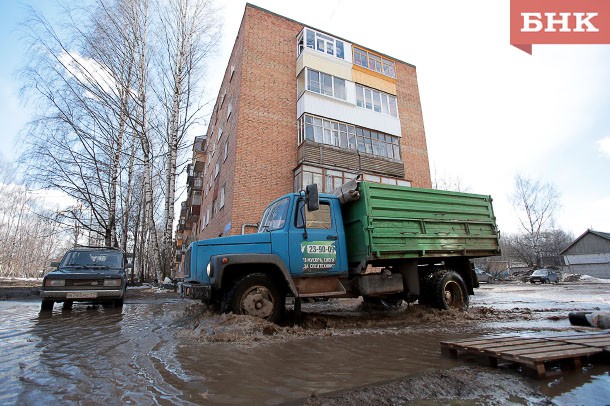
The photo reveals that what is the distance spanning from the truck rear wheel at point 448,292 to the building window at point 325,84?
13468 millimetres

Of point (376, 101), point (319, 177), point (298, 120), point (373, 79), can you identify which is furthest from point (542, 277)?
point (298, 120)

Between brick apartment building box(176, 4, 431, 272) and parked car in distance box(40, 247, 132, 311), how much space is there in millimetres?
5939

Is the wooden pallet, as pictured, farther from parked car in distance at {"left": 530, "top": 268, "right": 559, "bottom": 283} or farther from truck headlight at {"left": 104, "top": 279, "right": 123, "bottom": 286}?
parked car in distance at {"left": 530, "top": 268, "right": 559, "bottom": 283}

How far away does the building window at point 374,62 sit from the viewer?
20.4 m

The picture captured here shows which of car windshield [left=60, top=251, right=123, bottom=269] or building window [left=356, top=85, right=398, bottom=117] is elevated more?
building window [left=356, top=85, right=398, bottom=117]

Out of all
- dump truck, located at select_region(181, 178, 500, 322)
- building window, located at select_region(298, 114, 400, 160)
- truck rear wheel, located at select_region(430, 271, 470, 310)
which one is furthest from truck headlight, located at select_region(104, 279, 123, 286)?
building window, located at select_region(298, 114, 400, 160)

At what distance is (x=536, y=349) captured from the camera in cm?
324

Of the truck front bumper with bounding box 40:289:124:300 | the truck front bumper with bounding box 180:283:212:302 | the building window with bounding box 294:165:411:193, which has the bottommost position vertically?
the truck front bumper with bounding box 40:289:124:300

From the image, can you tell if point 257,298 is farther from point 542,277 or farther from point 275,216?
point 542,277

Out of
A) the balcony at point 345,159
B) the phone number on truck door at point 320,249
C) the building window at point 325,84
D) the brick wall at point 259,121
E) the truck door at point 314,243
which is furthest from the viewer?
the building window at point 325,84

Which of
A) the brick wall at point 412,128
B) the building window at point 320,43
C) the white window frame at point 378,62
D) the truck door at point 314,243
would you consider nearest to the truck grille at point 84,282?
the truck door at point 314,243

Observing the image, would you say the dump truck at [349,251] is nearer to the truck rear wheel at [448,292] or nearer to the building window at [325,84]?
the truck rear wheel at [448,292]

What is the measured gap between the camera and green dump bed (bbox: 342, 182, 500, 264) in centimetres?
628

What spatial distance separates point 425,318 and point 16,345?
6668mm
